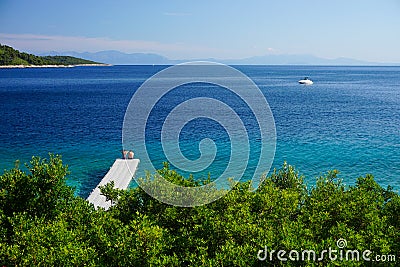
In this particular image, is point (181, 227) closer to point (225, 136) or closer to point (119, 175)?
point (119, 175)

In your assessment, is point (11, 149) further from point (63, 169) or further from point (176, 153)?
point (63, 169)

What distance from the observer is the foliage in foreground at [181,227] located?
9.93 meters

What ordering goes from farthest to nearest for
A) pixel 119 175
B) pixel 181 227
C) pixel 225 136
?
pixel 225 136 < pixel 119 175 < pixel 181 227

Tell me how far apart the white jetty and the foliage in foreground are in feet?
47.8

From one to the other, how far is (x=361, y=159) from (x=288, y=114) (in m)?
29.9

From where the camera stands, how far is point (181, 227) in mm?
13070

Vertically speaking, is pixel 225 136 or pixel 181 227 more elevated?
pixel 181 227

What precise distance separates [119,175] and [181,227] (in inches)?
919

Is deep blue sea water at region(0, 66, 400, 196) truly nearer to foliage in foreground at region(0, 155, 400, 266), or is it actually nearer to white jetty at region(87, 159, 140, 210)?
white jetty at region(87, 159, 140, 210)

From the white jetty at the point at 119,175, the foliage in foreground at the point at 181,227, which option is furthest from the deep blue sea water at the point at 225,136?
the foliage in foreground at the point at 181,227

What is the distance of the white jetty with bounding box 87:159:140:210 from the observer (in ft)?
98.9

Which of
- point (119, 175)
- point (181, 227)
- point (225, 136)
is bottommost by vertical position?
point (119, 175)

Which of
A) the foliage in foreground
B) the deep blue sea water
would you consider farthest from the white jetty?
the foliage in foreground

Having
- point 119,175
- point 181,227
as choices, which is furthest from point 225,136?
point 181,227
